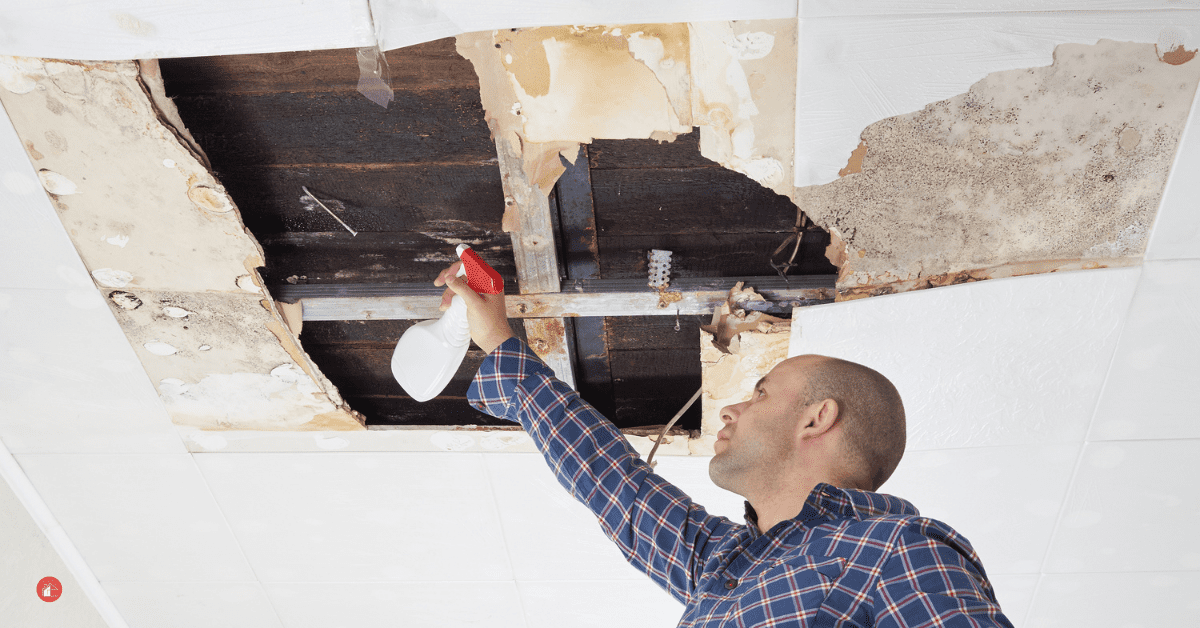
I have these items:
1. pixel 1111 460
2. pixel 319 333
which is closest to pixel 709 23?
pixel 319 333

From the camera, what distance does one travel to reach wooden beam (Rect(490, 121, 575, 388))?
113 cm

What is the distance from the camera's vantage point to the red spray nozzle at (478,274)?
117 centimetres

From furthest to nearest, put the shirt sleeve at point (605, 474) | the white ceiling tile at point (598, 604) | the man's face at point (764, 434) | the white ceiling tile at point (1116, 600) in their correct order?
the white ceiling tile at point (598, 604) < the white ceiling tile at point (1116, 600) < the shirt sleeve at point (605, 474) < the man's face at point (764, 434)

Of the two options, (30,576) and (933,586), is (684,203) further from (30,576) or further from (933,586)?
(30,576)

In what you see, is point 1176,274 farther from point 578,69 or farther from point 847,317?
point 578,69

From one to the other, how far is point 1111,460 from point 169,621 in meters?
2.46

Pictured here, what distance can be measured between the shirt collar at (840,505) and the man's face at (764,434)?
89 millimetres

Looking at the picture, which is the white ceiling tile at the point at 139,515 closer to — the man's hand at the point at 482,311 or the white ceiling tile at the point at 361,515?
the white ceiling tile at the point at 361,515

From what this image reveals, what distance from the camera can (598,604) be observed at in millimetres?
1938

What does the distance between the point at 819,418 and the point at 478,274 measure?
58 centimetres

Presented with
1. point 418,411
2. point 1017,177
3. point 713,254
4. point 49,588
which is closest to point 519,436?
point 418,411

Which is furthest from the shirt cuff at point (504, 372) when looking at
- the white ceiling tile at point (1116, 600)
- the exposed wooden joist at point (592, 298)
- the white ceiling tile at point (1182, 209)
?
the white ceiling tile at point (1116, 600)

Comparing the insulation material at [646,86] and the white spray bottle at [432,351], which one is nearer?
the insulation material at [646,86]

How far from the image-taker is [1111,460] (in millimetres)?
1478
